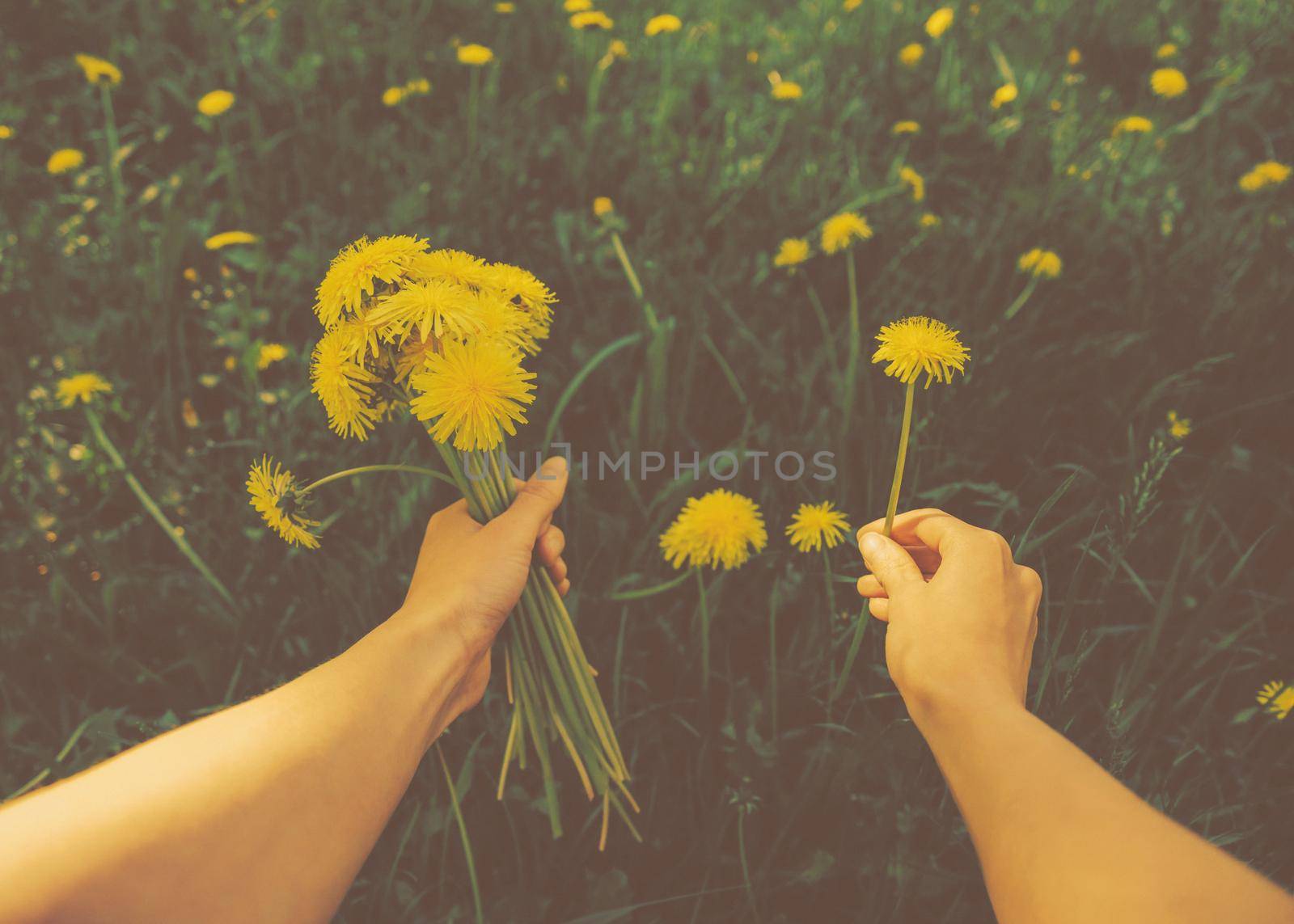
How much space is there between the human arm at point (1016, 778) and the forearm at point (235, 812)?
1.93ft

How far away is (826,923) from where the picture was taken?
3.34 ft

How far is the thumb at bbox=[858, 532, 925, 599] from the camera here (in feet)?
2.95

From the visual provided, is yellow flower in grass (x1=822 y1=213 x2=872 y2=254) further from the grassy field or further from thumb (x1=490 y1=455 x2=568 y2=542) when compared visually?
thumb (x1=490 y1=455 x2=568 y2=542)

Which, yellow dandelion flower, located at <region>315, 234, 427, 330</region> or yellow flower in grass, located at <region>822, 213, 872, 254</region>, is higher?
yellow dandelion flower, located at <region>315, 234, 427, 330</region>

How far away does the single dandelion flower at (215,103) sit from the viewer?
6.42ft

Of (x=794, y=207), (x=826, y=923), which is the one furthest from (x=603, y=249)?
(x=826, y=923)

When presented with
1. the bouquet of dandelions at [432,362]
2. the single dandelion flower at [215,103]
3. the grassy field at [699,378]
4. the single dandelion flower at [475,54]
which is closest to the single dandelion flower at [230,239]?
the grassy field at [699,378]

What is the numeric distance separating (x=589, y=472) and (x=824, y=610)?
0.52 m

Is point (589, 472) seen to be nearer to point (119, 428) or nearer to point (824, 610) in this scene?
point (824, 610)

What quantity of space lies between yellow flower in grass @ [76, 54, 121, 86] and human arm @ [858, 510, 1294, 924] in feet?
7.33

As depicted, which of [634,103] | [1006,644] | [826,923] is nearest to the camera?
[1006,644]

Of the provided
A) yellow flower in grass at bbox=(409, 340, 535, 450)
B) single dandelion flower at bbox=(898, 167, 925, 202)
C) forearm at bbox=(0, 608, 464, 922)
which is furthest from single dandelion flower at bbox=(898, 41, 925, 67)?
forearm at bbox=(0, 608, 464, 922)

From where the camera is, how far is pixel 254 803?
72 centimetres

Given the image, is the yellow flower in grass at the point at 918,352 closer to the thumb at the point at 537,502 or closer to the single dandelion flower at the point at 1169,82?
the thumb at the point at 537,502
